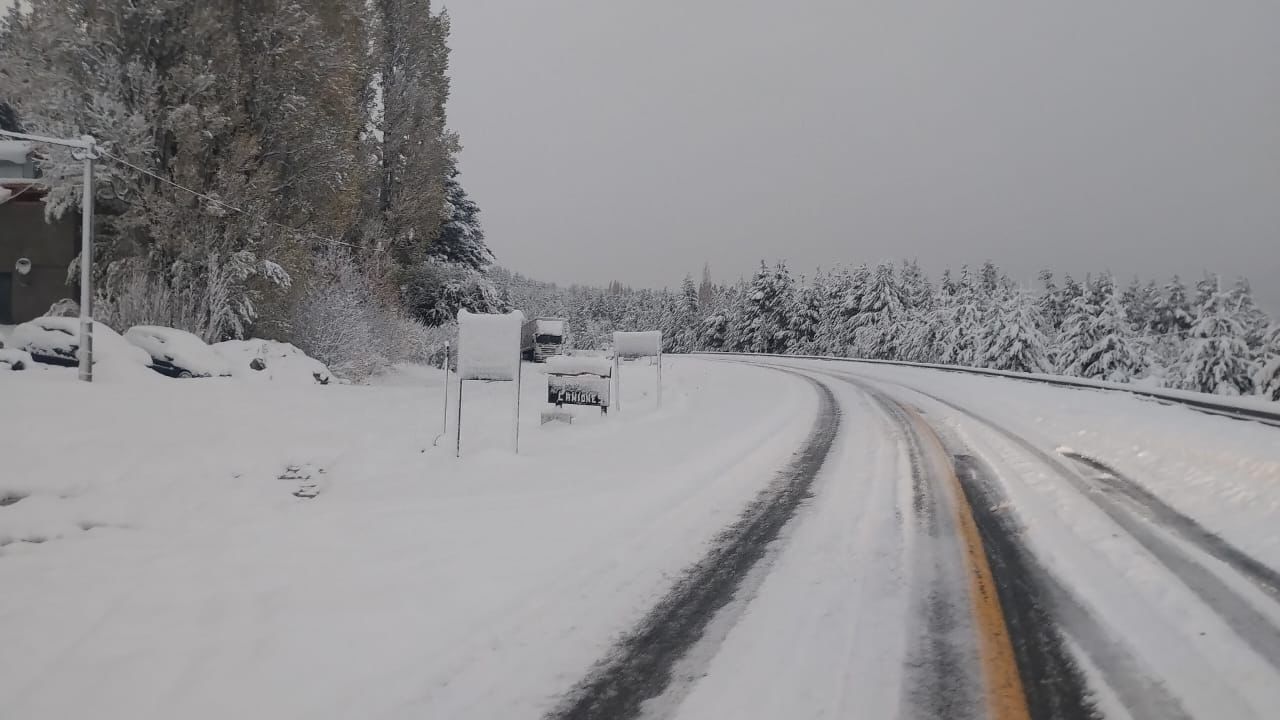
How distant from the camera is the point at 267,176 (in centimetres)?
1448

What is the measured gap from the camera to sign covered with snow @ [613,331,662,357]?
13.2m

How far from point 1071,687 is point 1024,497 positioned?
4085mm

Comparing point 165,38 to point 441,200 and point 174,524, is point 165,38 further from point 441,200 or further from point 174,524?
point 174,524

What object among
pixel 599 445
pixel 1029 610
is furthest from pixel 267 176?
pixel 1029 610

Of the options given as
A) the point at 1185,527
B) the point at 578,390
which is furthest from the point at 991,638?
the point at 578,390

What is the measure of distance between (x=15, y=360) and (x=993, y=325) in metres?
43.9

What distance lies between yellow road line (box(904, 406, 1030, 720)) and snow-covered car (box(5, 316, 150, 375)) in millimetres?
12158

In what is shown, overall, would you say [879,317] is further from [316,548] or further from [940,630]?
[316,548]

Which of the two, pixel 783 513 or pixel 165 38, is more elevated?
pixel 165 38

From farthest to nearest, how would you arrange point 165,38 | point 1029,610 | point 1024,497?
point 165,38 → point 1024,497 → point 1029,610

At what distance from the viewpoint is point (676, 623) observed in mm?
3518

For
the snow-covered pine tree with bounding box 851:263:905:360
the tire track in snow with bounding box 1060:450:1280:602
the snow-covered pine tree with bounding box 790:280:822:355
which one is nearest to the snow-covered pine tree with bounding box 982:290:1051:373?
the snow-covered pine tree with bounding box 851:263:905:360

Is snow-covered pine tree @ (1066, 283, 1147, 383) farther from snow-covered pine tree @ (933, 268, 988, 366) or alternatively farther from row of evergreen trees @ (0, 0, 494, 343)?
row of evergreen trees @ (0, 0, 494, 343)

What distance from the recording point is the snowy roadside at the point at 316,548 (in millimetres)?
2906
